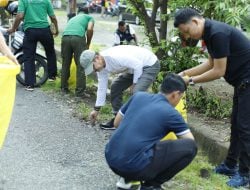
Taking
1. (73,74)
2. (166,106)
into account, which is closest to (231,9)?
(166,106)

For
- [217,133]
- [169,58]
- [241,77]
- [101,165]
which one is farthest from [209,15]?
[101,165]

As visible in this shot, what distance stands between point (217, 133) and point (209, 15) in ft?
5.54

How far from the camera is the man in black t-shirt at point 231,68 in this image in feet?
14.1

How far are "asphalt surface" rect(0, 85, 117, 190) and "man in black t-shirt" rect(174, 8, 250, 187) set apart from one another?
117 centimetres

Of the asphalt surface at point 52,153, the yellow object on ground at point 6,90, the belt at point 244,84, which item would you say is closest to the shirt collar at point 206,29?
the belt at point 244,84

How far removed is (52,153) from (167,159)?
174 centimetres

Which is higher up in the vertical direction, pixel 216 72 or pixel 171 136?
pixel 216 72

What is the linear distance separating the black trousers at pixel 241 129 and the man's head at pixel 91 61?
150 cm

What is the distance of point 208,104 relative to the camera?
6.50m

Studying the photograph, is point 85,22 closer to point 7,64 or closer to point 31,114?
point 31,114

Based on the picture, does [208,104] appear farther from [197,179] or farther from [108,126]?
[197,179]

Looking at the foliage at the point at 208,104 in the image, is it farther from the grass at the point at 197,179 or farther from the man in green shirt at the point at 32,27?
the man in green shirt at the point at 32,27

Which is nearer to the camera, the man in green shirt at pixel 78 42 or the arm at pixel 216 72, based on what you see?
the arm at pixel 216 72

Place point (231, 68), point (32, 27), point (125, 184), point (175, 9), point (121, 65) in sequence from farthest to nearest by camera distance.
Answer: point (32, 27), point (175, 9), point (121, 65), point (231, 68), point (125, 184)
